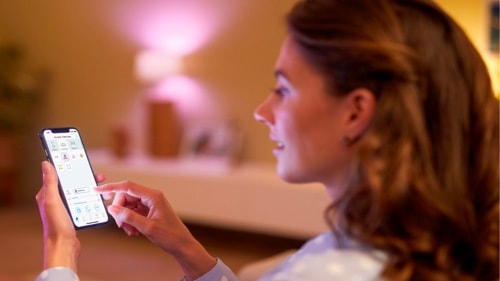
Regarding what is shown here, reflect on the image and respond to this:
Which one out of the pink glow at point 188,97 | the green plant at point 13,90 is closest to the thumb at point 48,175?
the pink glow at point 188,97

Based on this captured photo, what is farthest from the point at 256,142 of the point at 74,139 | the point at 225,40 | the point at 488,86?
the point at 488,86

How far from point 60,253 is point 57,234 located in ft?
0.09

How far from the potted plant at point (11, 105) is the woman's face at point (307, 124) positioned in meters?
4.25

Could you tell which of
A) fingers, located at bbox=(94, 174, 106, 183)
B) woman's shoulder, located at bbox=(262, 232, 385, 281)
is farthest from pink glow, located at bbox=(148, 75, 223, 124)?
woman's shoulder, located at bbox=(262, 232, 385, 281)

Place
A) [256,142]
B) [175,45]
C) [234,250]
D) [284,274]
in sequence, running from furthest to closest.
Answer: [175,45], [256,142], [234,250], [284,274]

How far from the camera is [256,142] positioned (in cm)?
394

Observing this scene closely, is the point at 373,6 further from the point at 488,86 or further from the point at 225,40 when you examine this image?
the point at 225,40

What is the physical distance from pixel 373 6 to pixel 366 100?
0.28 ft

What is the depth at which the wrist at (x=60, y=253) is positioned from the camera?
2.67 feet

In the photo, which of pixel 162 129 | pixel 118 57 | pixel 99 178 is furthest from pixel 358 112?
pixel 118 57

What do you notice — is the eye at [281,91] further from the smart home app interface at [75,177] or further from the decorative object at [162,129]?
the decorative object at [162,129]

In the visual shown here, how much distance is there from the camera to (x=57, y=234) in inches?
33.0

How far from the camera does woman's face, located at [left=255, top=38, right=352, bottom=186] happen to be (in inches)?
27.8

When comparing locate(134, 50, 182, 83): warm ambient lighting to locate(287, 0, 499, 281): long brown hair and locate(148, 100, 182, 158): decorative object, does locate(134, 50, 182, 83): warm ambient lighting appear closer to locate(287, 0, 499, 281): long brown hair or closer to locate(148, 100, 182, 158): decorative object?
locate(148, 100, 182, 158): decorative object
